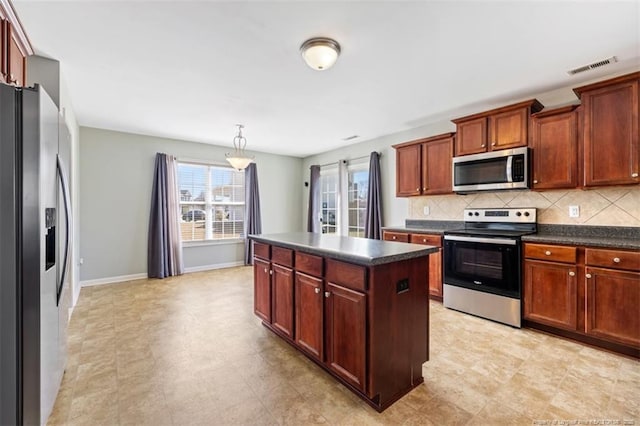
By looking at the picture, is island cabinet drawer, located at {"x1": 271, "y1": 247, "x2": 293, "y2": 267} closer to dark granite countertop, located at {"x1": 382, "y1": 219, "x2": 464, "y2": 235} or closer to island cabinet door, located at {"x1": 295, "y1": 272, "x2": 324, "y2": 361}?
island cabinet door, located at {"x1": 295, "y1": 272, "x2": 324, "y2": 361}

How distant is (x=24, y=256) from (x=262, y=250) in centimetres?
175

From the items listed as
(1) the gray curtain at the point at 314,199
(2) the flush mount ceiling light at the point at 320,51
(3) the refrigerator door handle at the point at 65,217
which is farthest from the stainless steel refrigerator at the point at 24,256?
(1) the gray curtain at the point at 314,199

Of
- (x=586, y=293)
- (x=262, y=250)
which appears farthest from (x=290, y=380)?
(x=586, y=293)

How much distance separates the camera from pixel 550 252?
2.86 m

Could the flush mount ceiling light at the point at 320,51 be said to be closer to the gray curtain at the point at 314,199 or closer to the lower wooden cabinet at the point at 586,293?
the lower wooden cabinet at the point at 586,293

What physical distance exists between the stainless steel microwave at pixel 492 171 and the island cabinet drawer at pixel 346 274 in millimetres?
2468

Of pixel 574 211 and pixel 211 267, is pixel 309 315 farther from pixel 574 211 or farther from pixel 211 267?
pixel 211 267

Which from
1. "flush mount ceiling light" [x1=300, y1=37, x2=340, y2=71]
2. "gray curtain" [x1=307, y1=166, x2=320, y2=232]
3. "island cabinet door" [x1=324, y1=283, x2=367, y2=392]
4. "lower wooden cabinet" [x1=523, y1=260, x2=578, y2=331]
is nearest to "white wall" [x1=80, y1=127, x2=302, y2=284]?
"gray curtain" [x1=307, y1=166, x2=320, y2=232]

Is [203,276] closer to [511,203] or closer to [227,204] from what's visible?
[227,204]

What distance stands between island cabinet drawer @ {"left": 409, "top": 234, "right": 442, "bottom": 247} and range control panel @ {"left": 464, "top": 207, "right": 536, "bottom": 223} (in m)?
0.56

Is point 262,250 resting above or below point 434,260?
above

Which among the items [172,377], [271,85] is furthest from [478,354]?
[271,85]

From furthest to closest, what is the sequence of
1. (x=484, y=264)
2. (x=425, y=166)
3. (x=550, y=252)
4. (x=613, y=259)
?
(x=425, y=166) < (x=484, y=264) < (x=550, y=252) < (x=613, y=259)

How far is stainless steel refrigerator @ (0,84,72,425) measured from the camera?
1.43 metres
